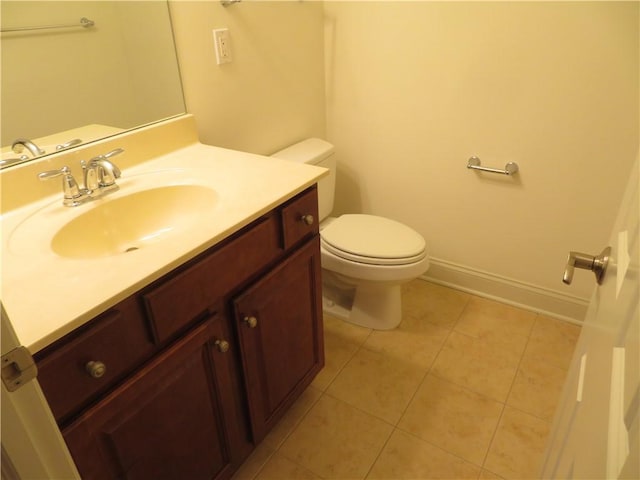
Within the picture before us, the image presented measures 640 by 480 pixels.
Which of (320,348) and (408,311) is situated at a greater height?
(320,348)

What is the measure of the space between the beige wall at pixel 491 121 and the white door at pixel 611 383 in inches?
41.1

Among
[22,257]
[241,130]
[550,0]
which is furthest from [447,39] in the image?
[22,257]

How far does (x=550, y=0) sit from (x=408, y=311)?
4.40 ft

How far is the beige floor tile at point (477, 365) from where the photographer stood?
174 centimetres

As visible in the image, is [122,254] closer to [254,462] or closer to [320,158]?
[254,462]

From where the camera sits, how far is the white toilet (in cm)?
176

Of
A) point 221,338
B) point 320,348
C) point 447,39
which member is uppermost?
point 447,39

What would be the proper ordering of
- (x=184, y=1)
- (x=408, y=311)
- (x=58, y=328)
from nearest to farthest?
1. (x=58, y=328)
2. (x=184, y=1)
3. (x=408, y=311)

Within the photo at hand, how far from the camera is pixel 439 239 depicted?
88.1 inches

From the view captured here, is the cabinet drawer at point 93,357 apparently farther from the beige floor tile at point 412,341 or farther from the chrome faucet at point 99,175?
the beige floor tile at point 412,341

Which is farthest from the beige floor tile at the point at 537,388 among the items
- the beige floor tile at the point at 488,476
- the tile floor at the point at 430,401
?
the beige floor tile at the point at 488,476

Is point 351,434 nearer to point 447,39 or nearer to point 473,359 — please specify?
point 473,359

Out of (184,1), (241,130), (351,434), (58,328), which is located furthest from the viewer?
(241,130)

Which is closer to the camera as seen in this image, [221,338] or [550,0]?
[221,338]
